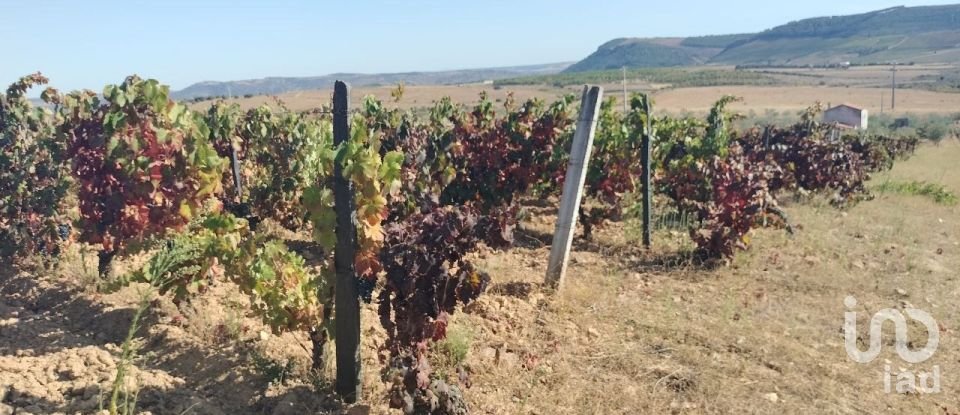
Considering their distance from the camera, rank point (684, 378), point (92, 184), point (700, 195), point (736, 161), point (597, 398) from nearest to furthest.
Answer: point (597, 398)
point (684, 378)
point (92, 184)
point (736, 161)
point (700, 195)

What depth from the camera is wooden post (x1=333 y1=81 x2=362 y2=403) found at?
10.8ft

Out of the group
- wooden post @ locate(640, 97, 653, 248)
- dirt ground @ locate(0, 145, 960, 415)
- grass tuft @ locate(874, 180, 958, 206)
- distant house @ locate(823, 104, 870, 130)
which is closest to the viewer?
dirt ground @ locate(0, 145, 960, 415)

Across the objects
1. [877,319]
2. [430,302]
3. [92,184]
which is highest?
[92,184]

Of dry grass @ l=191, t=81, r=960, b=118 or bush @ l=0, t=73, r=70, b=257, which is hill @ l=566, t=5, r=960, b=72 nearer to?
dry grass @ l=191, t=81, r=960, b=118

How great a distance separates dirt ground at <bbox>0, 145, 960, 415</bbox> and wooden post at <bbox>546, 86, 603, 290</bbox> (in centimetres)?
26

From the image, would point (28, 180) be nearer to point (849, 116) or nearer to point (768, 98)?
point (849, 116)

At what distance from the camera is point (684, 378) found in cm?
429

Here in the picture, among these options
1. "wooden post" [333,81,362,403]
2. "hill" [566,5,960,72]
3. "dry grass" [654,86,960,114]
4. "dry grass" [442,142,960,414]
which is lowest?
"dry grass" [442,142,960,414]

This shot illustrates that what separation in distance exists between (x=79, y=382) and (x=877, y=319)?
598cm

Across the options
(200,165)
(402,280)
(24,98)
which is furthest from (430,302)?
(24,98)

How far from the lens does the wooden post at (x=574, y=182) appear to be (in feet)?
18.9

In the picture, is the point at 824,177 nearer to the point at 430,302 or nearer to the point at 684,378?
the point at 684,378

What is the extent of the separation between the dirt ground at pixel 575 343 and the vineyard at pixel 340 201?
0.50 ft

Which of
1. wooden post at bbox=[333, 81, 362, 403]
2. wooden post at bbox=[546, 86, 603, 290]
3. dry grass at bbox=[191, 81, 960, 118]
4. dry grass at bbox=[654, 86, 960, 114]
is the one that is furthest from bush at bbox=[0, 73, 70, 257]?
dry grass at bbox=[654, 86, 960, 114]
